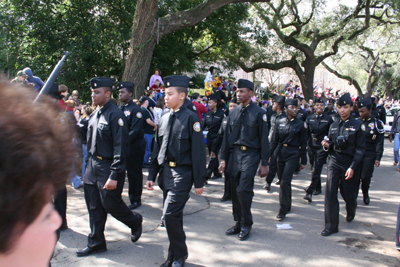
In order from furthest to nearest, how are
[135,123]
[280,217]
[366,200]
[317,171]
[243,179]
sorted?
[317,171]
[366,200]
[135,123]
[280,217]
[243,179]

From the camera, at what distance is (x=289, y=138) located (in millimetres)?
6289

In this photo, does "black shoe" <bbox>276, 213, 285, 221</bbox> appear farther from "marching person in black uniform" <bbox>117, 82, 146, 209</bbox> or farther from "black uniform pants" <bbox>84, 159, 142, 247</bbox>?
"black uniform pants" <bbox>84, 159, 142, 247</bbox>

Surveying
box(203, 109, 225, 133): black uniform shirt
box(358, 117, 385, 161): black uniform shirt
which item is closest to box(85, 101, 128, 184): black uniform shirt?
box(203, 109, 225, 133): black uniform shirt

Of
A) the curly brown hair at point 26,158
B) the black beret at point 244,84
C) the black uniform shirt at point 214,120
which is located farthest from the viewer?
the black uniform shirt at point 214,120

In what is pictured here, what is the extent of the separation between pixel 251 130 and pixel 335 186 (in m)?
1.54

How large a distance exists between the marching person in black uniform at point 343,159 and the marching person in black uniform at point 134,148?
A: 335 centimetres

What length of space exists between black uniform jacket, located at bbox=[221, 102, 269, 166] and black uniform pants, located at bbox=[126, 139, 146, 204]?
2.08 metres

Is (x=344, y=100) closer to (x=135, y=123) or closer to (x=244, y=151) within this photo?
(x=244, y=151)

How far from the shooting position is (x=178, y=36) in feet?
55.7

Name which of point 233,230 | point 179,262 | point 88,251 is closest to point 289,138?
point 233,230

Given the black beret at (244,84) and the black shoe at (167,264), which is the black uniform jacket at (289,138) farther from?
the black shoe at (167,264)

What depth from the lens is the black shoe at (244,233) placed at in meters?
4.95

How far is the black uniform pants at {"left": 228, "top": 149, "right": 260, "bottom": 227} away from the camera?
4.93m

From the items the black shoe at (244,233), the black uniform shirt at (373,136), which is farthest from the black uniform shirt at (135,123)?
the black uniform shirt at (373,136)
